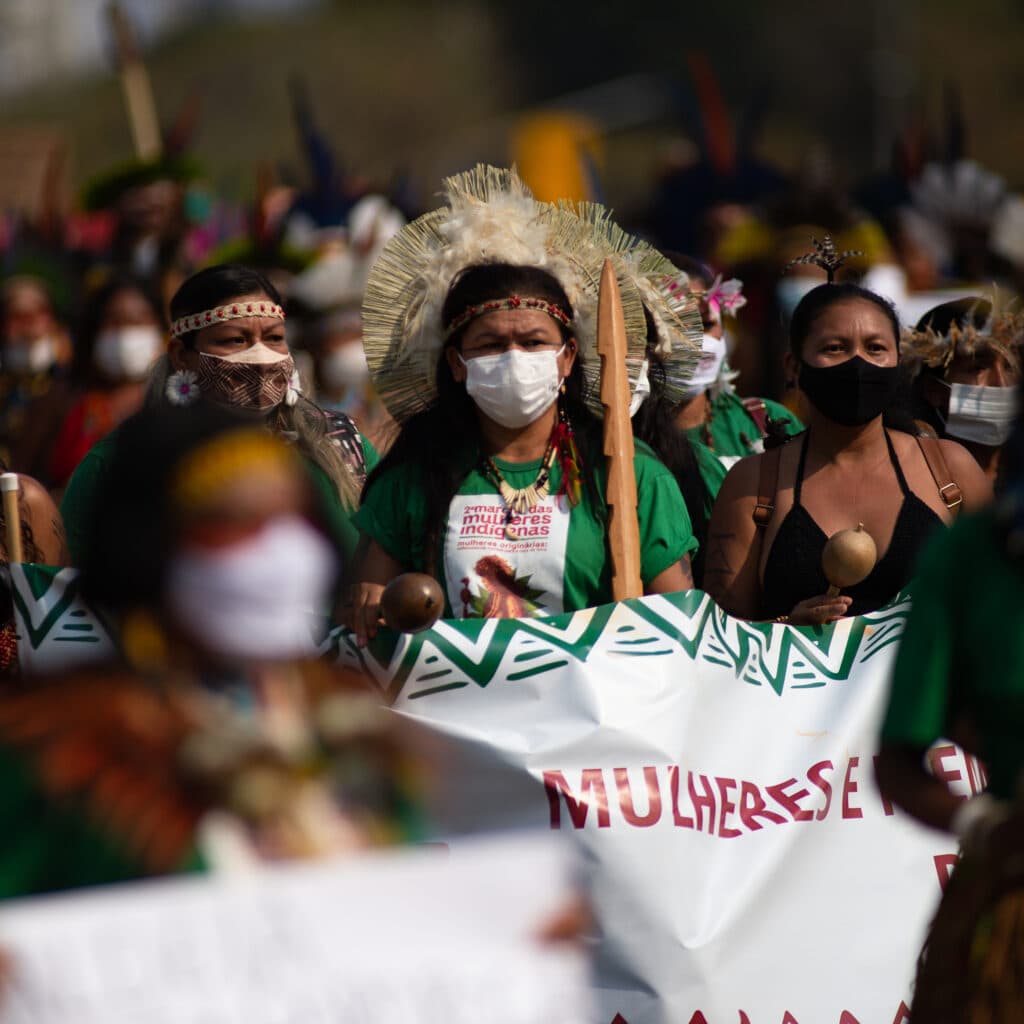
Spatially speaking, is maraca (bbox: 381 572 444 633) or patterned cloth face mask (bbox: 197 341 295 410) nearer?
maraca (bbox: 381 572 444 633)

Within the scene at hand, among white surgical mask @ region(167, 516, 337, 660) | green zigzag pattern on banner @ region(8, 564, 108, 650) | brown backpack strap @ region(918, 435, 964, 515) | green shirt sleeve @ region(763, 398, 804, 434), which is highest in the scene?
white surgical mask @ region(167, 516, 337, 660)

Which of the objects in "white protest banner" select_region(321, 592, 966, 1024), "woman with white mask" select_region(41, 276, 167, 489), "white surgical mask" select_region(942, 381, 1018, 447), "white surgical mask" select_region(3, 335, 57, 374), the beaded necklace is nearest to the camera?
"white protest banner" select_region(321, 592, 966, 1024)

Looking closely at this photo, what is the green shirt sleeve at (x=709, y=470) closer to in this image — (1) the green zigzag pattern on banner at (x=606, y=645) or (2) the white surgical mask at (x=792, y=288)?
(1) the green zigzag pattern on banner at (x=606, y=645)

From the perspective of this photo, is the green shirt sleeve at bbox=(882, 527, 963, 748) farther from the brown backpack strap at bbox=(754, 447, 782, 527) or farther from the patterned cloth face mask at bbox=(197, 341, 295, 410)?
the patterned cloth face mask at bbox=(197, 341, 295, 410)

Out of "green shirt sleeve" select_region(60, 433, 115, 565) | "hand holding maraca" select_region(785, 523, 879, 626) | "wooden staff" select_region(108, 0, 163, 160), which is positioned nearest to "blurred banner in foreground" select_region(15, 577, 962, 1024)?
"hand holding maraca" select_region(785, 523, 879, 626)

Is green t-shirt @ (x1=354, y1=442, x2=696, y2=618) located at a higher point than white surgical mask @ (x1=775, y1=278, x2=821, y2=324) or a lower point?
lower

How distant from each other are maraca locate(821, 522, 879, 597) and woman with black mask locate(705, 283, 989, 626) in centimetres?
23

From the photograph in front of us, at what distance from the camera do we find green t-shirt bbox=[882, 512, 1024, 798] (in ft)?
9.77

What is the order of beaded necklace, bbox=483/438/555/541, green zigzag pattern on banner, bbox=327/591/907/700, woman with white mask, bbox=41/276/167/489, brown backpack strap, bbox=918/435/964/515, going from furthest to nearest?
woman with white mask, bbox=41/276/167/489, brown backpack strap, bbox=918/435/964/515, beaded necklace, bbox=483/438/555/541, green zigzag pattern on banner, bbox=327/591/907/700

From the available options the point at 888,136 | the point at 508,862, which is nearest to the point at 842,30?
the point at 888,136

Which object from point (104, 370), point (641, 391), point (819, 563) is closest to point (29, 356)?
point (104, 370)

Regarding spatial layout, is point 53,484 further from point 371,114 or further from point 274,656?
point 371,114

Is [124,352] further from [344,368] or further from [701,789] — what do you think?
[701,789]

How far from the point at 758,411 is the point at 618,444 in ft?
5.90
